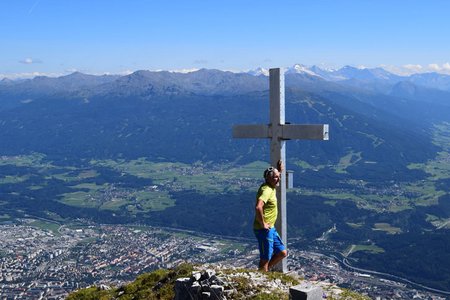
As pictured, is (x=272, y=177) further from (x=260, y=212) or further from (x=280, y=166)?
(x=280, y=166)

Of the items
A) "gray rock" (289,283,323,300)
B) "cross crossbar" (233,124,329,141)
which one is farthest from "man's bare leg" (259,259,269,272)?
"cross crossbar" (233,124,329,141)

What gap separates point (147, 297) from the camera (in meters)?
11.1

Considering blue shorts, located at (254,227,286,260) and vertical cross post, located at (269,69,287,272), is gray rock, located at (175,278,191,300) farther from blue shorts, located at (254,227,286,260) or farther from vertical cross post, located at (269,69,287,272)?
vertical cross post, located at (269,69,287,272)

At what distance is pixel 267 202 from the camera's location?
34.2 feet

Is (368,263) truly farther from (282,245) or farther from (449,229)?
(282,245)

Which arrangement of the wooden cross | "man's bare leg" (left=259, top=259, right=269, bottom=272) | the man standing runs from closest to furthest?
the man standing < "man's bare leg" (left=259, top=259, right=269, bottom=272) < the wooden cross

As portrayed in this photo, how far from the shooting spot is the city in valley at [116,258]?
211 feet

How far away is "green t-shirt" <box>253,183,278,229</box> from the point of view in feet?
33.8

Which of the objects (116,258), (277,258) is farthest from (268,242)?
(116,258)

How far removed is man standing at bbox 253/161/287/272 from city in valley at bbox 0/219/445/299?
4026 centimetres

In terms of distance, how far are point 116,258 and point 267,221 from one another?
73.7 metres

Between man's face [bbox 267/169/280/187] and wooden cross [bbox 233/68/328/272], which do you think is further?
wooden cross [bbox 233/68/328/272]

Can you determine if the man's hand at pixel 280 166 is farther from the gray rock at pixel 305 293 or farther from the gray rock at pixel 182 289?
the gray rock at pixel 305 293

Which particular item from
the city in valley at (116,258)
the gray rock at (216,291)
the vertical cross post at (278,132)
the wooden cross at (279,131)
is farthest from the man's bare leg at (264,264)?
the city in valley at (116,258)
